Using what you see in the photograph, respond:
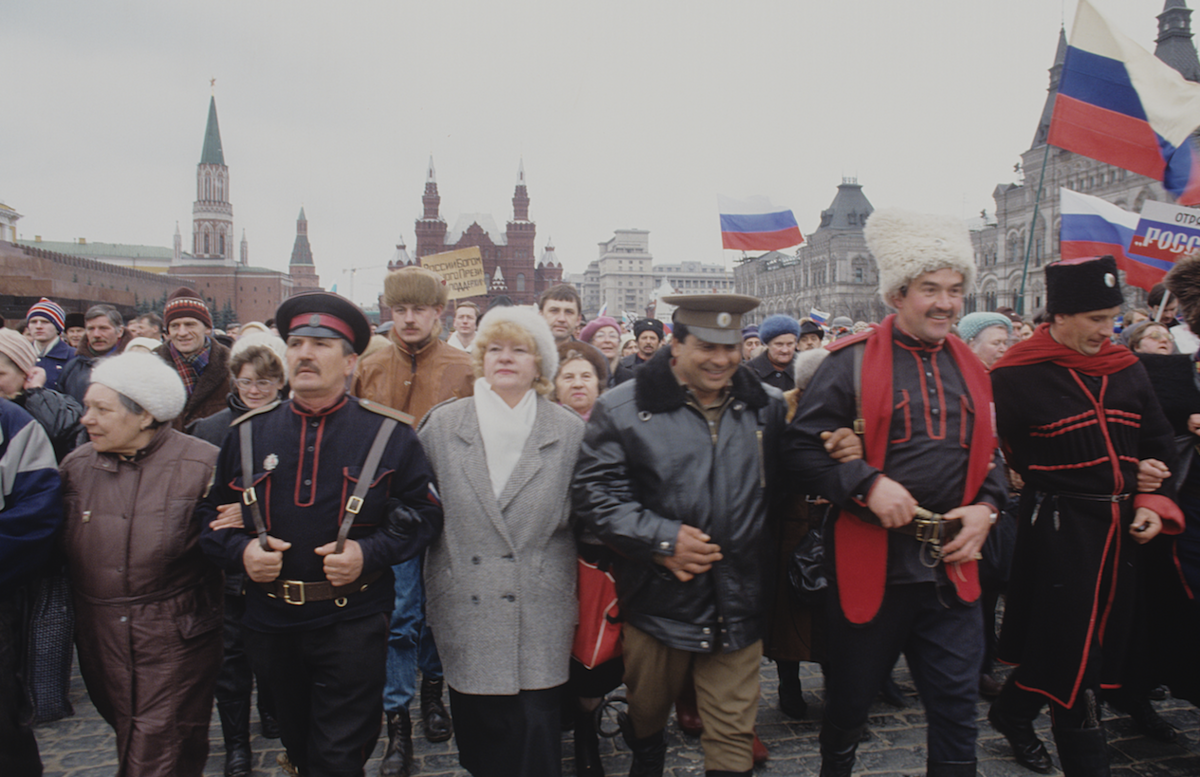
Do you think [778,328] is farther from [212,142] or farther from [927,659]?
[212,142]

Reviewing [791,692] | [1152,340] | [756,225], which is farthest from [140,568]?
[756,225]

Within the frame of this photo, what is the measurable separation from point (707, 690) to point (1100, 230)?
25.3ft

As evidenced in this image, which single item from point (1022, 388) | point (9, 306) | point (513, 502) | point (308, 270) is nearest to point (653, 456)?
point (513, 502)

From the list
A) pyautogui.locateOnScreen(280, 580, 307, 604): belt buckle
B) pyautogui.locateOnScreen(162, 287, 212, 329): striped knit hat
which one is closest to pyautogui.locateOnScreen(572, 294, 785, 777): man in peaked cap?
pyautogui.locateOnScreen(280, 580, 307, 604): belt buckle

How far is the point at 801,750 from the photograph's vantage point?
12.0 feet

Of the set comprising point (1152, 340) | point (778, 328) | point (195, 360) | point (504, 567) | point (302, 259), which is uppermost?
point (302, 259)

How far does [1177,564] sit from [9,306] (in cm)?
1919

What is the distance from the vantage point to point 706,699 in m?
2.86

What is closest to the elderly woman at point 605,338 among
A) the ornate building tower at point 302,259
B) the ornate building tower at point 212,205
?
the ornate building tower at point 212,205

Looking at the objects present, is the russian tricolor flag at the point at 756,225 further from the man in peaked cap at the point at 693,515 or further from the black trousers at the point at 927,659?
the black trousers at the point at 927,659

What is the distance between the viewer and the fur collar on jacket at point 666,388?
9.37 feet

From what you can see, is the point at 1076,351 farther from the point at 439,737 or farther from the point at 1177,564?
the point at 439,737

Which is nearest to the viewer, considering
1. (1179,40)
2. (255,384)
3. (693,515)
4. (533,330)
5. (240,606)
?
(693,515)

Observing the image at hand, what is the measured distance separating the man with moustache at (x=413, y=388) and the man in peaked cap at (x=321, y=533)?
3.09 ft
